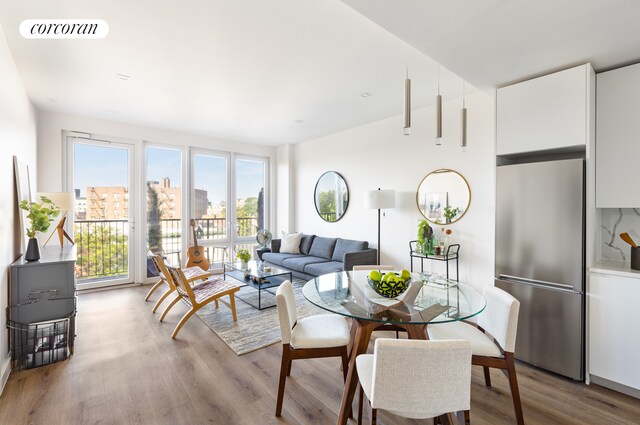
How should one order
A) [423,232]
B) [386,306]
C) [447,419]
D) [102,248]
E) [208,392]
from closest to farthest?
[447,419], [386,306], [208,392], [423,232], [102,248]

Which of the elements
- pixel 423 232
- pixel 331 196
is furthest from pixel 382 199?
pixel 331 196

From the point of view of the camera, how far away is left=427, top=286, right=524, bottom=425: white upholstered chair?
70.1 inches

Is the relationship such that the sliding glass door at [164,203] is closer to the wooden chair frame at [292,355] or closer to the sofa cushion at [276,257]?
the sofa cushion at [276,257]

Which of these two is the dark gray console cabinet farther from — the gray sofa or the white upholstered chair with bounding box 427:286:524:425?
the white upholstered chair with bounding box 427:286:524:425

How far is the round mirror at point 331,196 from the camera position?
17.8 ft

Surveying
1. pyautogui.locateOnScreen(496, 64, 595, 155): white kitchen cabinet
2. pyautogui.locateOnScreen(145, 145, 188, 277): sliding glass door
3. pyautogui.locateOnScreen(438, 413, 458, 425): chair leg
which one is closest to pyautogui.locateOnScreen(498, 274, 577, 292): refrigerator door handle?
pyautogui.locateOnScreen(496, 64, 595, 155): white kitchen cabinet

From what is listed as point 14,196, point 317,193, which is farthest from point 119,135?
point 317,193

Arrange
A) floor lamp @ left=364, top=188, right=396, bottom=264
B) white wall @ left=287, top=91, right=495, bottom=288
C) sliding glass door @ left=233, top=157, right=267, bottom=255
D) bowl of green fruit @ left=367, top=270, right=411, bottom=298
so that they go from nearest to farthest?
bowl of green fruit @ left=367, top=270, right=411, bottom=298, white wall @ left=287, top=91, right=495, bottom=288, floor lamp @ left=364, top=188, right=396, bottom=264, sliding glass door @ left=233, top=157, right=267, bottom=255

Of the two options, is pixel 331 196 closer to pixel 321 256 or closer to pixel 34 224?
pixel 321 256

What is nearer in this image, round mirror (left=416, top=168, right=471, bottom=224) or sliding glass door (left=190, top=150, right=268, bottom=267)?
round mirror (left=416, top=168, right=471, bottom=224)

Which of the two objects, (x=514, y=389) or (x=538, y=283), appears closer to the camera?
(x=514, y=389)

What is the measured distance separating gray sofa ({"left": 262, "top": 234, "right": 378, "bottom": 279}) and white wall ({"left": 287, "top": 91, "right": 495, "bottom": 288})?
27 centimetres

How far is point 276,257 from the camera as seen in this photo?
544cm

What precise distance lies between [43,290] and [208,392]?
181 centimetres
